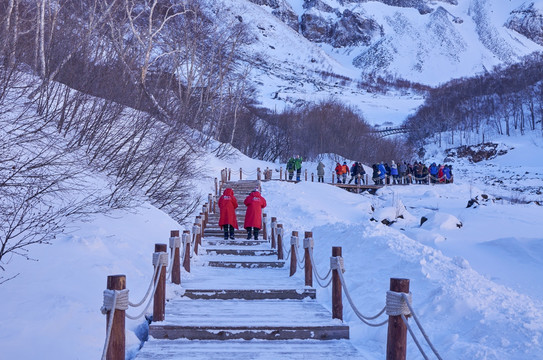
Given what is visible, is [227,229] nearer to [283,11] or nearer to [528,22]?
[283,11]

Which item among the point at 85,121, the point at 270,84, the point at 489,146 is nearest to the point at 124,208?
the point at 85,121

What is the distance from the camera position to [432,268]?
8.36 m

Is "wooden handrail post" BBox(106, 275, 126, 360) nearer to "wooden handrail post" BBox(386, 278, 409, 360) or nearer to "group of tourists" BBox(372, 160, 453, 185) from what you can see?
"wooden handrail post" BBox(386, 278, 409, 360)

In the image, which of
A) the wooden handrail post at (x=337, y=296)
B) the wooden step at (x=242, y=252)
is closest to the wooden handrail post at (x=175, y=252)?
the wooden handrail post at (x=337, y=296)

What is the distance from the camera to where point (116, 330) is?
4660 mm

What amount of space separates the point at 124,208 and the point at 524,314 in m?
8.47

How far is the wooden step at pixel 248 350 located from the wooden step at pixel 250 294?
70.0 inches

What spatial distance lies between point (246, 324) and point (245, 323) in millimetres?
69

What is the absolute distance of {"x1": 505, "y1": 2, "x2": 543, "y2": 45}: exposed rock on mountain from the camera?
182375 mm

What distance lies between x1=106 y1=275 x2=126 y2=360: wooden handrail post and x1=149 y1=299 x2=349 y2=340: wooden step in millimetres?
1255

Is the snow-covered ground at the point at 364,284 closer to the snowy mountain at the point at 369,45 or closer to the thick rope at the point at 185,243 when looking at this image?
the thick rope at the point at 185,243

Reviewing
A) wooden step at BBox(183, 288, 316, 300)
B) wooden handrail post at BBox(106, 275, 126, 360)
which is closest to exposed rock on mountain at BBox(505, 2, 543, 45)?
wooden step at BBox(183, 288, 316, 300)

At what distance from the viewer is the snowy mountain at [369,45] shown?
11425 centimetres

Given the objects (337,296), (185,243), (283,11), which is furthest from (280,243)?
(283,11)
